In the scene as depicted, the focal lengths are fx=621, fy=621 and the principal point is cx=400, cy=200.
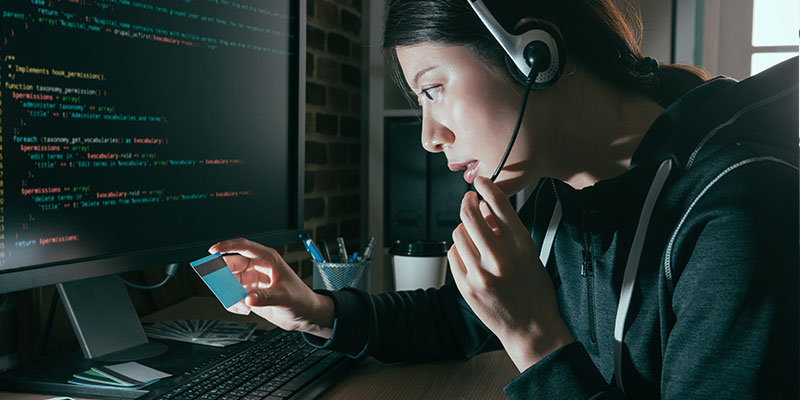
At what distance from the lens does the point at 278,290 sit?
760mm

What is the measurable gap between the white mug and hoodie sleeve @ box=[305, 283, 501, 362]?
0.56 ft

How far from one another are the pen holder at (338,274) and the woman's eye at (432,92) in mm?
374

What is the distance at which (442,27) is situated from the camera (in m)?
0.70

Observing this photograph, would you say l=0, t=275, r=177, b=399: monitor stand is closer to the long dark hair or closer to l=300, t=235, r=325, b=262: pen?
l=300, t=235, r=325, b=262: pen

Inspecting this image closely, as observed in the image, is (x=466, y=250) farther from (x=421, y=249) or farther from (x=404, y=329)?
(x=421, y=249)

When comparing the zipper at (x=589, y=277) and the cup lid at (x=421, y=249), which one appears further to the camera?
the cup lid at (x=421, y=249)

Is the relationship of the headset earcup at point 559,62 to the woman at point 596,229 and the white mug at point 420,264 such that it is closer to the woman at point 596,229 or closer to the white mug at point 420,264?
the woman at point 596,229

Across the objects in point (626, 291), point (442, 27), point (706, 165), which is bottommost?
point (626, 291)

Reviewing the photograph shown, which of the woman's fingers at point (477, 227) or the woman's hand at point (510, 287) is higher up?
the woman's fingers at point (477, 227)

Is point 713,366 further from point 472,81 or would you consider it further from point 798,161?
point 472,81

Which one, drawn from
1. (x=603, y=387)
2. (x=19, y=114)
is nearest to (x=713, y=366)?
(x=603, y=387)

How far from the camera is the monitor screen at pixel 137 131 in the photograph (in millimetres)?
598

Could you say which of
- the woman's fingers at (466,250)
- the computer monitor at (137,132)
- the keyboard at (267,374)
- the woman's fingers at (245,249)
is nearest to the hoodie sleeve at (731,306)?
the woman's fingers at (466,250)

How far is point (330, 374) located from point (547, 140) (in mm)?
373
